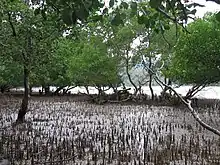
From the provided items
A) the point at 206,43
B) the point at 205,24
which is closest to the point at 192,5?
the point at 206,43

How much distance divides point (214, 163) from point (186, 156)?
649 mm

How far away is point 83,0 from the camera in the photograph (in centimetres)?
186

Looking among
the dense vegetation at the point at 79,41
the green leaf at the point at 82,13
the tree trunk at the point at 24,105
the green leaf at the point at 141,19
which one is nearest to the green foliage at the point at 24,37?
the dense vegetation at the point at 79,41

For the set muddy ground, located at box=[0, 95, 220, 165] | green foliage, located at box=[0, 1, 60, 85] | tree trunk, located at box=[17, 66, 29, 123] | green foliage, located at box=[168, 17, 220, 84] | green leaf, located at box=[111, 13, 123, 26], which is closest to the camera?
green leaf, located at box=[111, 13, 123, 26]

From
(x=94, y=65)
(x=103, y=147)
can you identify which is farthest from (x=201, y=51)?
(x=94, y=65)

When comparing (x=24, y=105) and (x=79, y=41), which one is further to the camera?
(x=79, y=41)

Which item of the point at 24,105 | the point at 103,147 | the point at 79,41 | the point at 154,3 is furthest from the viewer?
the point at 79,41

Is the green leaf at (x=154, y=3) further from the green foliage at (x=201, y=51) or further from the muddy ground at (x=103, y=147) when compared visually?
the green foliage at (x=201, y=51)

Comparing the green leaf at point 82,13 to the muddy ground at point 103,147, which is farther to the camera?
the muddy ground at point 103,147

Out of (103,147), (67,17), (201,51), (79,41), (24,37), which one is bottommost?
(103,147)

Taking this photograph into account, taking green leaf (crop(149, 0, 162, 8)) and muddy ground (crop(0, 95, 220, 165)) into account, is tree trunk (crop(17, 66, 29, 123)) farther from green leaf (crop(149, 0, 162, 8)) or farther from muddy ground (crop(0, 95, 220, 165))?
green leaf (crop(149, 0, 162, 8))

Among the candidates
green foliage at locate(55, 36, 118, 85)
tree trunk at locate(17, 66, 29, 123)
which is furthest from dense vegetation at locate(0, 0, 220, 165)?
green foliage at locate(55, 36, 118, 85)

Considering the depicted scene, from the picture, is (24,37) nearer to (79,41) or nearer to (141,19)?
(79,41)

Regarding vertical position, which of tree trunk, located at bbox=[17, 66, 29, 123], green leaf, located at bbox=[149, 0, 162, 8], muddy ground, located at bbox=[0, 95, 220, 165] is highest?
green leaf, located at bbox=[149, 0, 162, 8]
